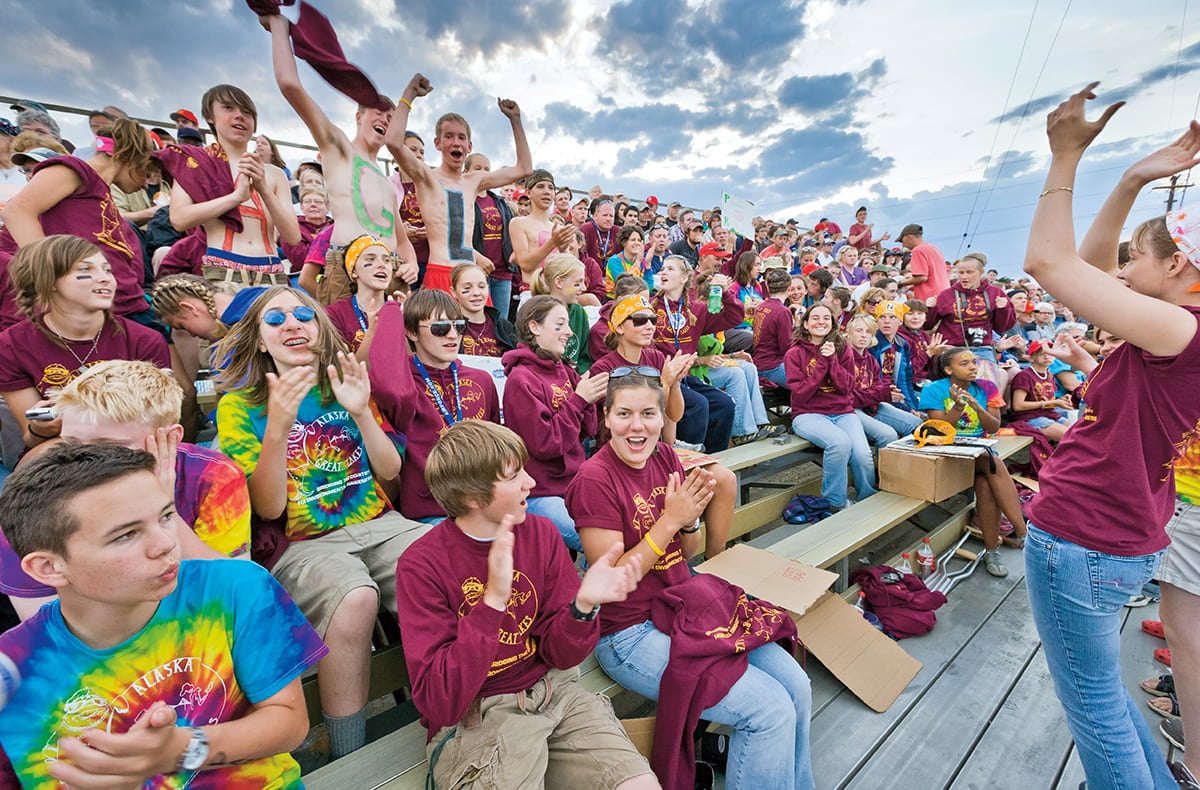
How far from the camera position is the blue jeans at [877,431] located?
4.72 meters

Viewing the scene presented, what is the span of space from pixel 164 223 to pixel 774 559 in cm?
485

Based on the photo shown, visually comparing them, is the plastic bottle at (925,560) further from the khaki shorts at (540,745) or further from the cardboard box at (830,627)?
the khaki shorts at (540,745)

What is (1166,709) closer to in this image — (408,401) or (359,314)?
(408,401)

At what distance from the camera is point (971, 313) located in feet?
21.0

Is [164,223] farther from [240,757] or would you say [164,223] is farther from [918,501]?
[918,501]

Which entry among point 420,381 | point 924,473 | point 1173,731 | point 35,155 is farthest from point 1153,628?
point 35,155

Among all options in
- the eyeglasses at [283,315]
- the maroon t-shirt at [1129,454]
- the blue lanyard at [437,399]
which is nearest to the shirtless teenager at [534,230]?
the blue lanyard at [437,399]

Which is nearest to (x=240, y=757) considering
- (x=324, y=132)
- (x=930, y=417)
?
(x=324, y=132)

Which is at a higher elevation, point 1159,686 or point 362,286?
point 362,286

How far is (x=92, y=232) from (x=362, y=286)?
1261 mm

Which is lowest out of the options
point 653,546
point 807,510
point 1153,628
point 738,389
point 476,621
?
point 1153,628

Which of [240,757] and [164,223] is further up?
[164,223]

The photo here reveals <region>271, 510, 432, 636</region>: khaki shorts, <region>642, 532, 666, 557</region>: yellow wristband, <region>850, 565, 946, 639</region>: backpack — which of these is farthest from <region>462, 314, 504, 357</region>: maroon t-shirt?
<region>850, 565, 946, 639</region>: backpack

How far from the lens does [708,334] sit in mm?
5000
